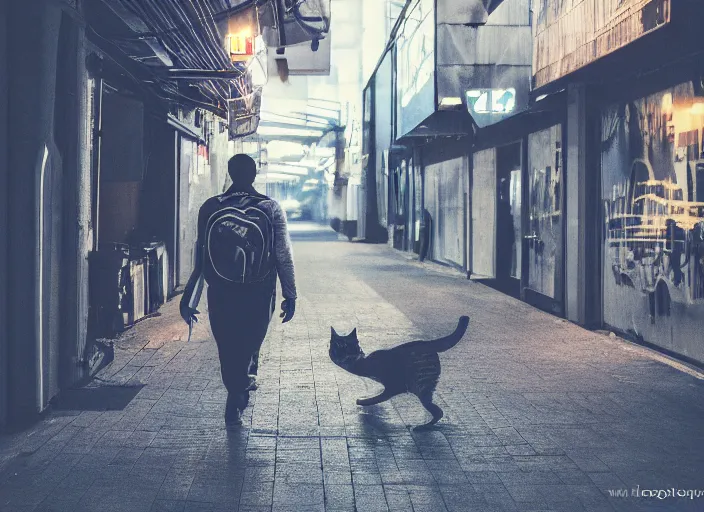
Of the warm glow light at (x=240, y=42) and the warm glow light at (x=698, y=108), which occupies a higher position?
the warm glow light at (x=240, y=42)

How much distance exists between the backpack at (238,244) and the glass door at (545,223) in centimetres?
742

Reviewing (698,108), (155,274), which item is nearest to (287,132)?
(155,274)

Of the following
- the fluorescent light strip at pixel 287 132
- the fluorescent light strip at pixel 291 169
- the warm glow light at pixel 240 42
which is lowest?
the warm glow light at pixel 240 42

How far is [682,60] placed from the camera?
862cm

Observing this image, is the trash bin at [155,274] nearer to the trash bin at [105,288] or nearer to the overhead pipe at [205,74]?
the trash bin at [105,288]

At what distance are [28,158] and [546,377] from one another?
4991 millimetres

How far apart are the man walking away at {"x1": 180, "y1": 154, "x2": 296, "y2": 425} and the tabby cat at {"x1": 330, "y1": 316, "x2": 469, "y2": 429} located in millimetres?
552

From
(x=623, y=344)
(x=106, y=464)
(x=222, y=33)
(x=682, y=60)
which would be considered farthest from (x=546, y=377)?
(x=222, y=33)

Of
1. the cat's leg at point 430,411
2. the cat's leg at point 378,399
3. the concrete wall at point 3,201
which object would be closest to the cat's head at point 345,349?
the cat's leg at point 378,399

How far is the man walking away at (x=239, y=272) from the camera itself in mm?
5836

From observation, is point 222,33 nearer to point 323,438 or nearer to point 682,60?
point 682,60

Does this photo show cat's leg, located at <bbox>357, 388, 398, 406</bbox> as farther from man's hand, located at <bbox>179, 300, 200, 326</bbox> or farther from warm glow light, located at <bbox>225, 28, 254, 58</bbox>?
warm glow light, located at <bbox>225, 28, 254, 58</bbox>

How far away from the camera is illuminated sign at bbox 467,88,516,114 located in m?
16.0

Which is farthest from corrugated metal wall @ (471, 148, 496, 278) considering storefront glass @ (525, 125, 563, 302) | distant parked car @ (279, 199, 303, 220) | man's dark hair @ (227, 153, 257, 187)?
distant parked car @ (279, 199, 303, 220)
